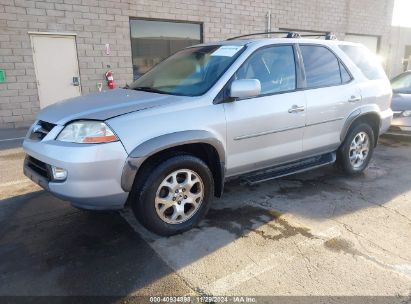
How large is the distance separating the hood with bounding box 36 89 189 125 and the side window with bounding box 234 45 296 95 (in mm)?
841

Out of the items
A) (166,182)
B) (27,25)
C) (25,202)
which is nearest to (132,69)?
(27,25)

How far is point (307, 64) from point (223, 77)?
1289 mm

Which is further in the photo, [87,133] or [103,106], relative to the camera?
[103,106]

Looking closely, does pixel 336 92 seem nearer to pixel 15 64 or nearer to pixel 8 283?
pixel 8 283

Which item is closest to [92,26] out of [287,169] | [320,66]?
[320,66]

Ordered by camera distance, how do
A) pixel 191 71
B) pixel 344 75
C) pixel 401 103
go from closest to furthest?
pixel 191 71 → pixel 344 75 → pixel 401 103

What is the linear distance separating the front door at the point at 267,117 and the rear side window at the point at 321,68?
229mm

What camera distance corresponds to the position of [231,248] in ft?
9.66

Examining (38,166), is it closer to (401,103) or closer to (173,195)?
(173,195)

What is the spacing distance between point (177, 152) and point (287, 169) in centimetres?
151

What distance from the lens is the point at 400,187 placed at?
4.39 m

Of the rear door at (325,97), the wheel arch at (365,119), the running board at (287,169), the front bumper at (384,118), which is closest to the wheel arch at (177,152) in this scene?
the running board at (287,169)

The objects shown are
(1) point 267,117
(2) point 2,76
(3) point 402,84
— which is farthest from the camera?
(2) point 2,76

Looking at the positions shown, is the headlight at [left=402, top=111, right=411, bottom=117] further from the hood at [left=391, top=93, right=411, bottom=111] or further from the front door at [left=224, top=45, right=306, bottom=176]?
the front door at [left=224, top=45, right=306, bottom=176]
